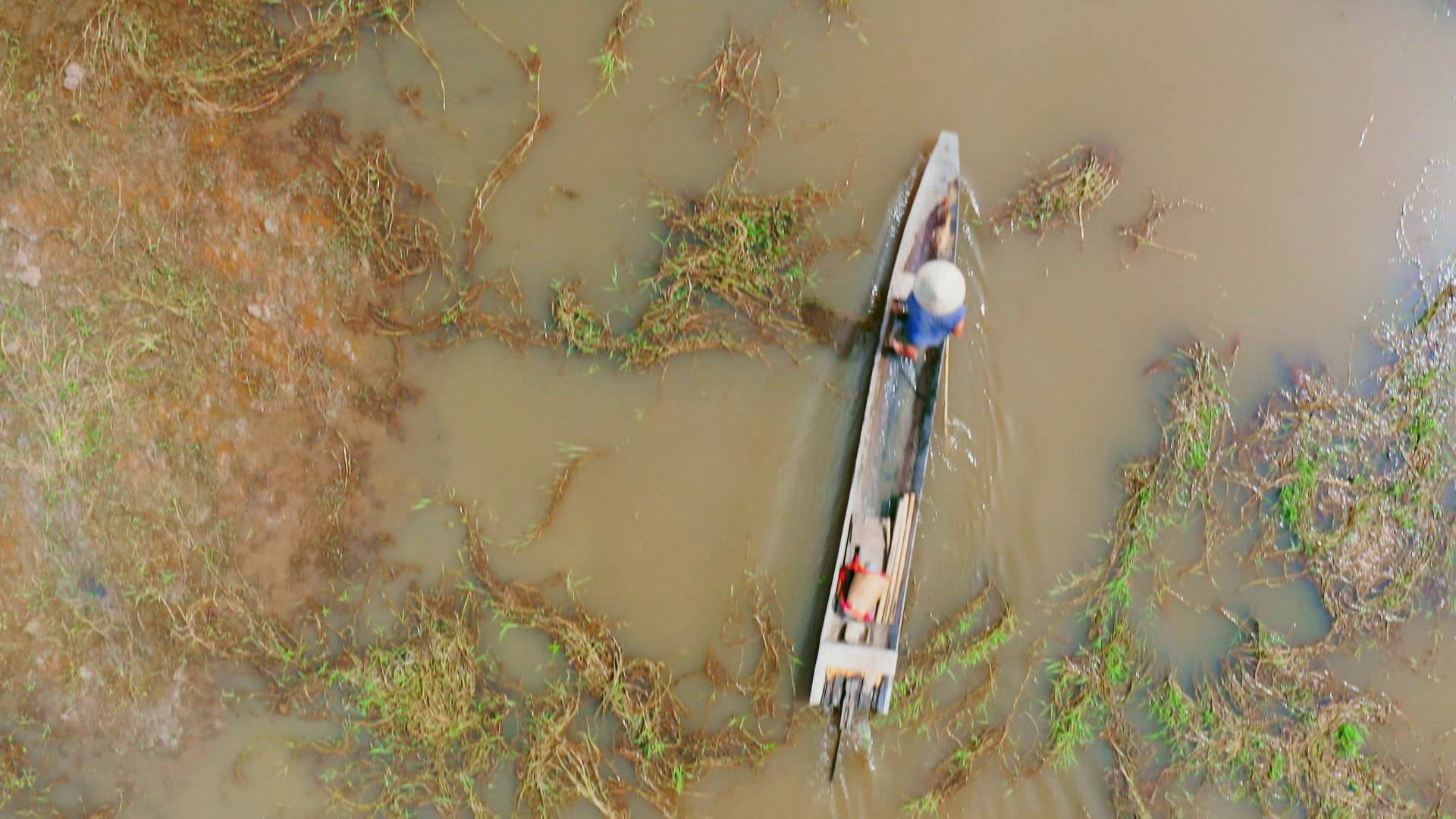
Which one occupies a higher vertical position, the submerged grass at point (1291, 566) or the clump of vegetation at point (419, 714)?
the submerged grass at point (1291, 566)

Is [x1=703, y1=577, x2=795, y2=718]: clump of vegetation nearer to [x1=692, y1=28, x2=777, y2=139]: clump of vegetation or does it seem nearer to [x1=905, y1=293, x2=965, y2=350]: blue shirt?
[x1=905, y1=293, x2=965, y2=350]: blue shirt

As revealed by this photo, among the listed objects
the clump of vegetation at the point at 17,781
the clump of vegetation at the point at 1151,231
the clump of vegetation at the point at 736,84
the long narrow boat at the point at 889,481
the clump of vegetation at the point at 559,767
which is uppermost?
the clump of vegetation at the point at 736,84

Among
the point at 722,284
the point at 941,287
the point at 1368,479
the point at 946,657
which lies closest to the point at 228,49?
the point at 722,284

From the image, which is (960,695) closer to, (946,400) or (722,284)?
(946,400)

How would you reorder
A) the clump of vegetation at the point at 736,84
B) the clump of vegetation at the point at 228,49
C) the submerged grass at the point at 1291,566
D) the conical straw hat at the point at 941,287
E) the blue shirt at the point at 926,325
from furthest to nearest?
the submerged grass at the point at 1291,566, the clump of vegetation at the point at 736,84, the clump of vegetation at the point at 228,49, the blue shirt at the point at 926,325, the conical straw hat at the point at 941,287

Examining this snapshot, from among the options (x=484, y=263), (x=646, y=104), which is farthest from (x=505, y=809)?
(x=646, y=104)

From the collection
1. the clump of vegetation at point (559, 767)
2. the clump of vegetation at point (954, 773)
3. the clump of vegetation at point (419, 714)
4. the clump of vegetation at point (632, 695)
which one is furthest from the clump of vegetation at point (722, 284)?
the clump of vegetation at point (954, 773)

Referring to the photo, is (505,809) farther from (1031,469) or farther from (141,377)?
(1031,469)

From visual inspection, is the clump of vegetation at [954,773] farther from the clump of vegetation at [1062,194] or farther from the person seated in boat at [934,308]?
the clump of vegetation at [1062,194]
